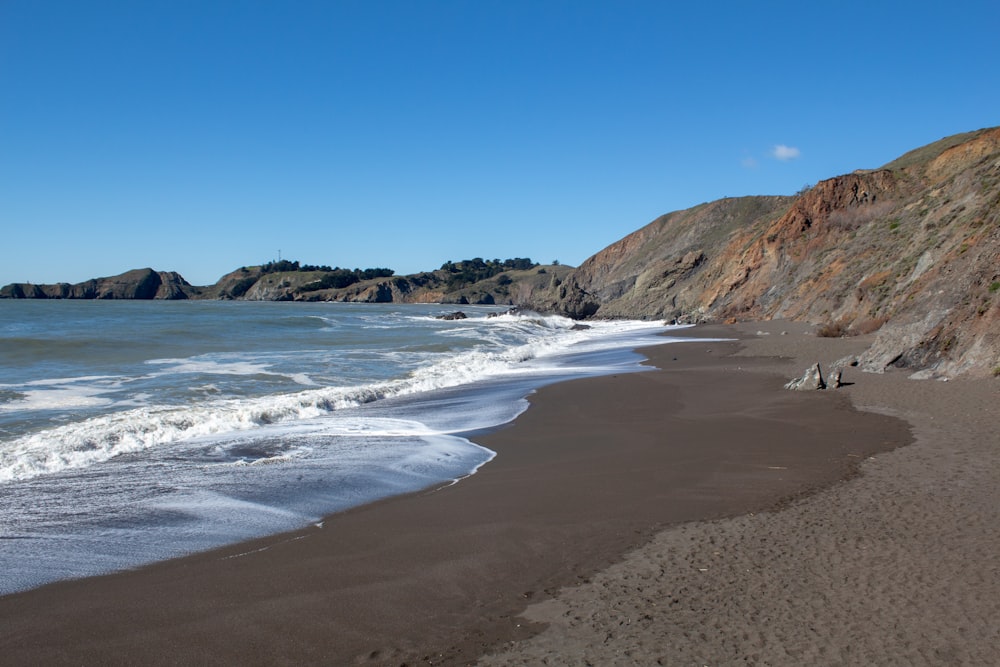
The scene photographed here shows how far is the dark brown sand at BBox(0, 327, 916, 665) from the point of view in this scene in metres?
3.97

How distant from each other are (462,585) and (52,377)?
55.6ft

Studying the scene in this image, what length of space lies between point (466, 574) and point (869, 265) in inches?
1222

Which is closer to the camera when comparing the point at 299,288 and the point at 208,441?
the point at 208,441

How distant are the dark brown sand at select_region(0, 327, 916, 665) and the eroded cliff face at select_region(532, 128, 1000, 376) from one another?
5314mm

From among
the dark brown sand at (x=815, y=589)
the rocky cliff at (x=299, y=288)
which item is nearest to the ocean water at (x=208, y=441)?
the dark brown sand at (x=815, y=589)

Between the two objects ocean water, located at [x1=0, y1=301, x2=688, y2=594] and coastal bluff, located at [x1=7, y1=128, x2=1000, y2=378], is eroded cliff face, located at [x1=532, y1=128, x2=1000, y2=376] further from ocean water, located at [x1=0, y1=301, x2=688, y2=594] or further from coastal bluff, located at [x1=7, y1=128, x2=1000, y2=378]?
ocean water, located at [x1=0, y1=301, x2=688, y2=594]

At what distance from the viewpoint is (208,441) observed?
10.6 m

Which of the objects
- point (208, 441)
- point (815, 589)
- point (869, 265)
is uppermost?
point (869, 265)

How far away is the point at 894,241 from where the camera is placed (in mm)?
31125

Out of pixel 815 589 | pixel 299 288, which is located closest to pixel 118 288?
pixel 299 288

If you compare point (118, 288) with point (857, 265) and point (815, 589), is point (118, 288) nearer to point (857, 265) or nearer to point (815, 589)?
point (857, 265)

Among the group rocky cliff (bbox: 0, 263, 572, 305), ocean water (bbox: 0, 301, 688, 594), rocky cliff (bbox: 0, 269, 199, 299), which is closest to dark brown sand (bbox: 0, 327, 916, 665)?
ocean water (bbox: 0, 301, 688, 594)

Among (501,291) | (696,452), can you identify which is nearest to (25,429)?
(696,452)

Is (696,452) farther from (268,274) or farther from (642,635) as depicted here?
(268,274)
